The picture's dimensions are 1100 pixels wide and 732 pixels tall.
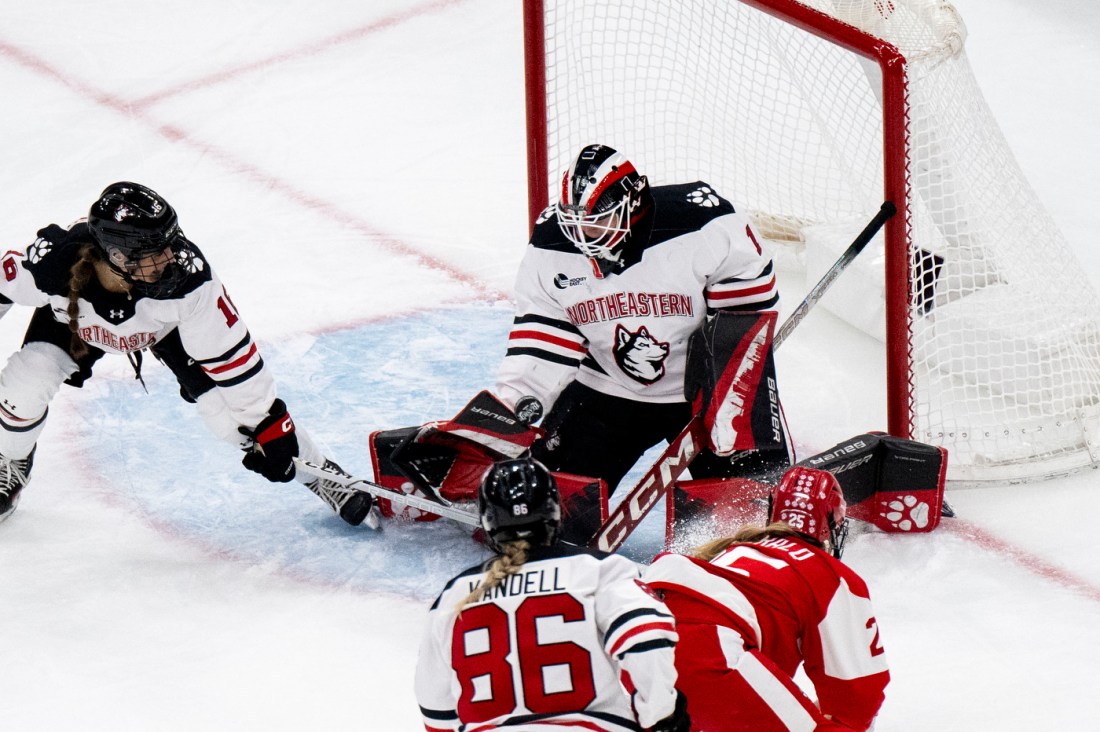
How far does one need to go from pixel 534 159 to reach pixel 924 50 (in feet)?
3.91

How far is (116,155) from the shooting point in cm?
A: 578

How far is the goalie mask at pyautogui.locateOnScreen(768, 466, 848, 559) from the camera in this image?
2.74 meters

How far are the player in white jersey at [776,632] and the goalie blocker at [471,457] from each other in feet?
2.63

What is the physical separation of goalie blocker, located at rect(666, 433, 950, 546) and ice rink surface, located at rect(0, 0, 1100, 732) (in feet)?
0.22

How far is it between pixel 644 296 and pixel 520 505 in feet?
4.41

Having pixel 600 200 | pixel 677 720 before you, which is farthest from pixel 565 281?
pixel 677 720

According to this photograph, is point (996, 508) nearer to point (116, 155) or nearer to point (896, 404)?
point (896, 404)

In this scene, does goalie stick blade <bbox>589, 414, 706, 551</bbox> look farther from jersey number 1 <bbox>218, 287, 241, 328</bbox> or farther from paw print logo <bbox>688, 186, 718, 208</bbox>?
jersey number 1 <bbox>218, 287, 241, 328</bbox>

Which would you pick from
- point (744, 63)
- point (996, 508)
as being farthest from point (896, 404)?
point (744, 63)

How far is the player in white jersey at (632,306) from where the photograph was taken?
3568 mm

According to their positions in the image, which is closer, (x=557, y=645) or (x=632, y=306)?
(x=557, y=645)

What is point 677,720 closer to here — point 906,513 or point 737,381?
point 737,381

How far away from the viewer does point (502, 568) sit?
233 cm

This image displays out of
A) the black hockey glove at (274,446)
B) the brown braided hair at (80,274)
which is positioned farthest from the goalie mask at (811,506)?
the brown braided hair at (80,274)
